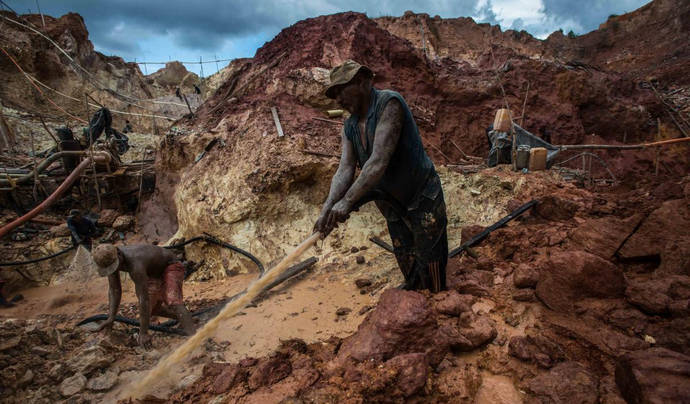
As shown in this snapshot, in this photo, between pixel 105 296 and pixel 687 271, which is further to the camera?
pixel 105 296

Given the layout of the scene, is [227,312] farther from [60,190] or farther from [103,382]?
[60,190]

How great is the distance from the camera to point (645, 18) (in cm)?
1986

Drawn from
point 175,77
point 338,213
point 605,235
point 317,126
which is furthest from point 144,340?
point 175,77

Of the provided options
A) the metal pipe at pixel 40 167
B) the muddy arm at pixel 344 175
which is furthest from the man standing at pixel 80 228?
the muddy arm at pixel 344 175

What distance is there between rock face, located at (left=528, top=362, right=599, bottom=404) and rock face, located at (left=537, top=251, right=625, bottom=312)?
57 centimetres

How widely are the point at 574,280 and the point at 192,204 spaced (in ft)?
20.3

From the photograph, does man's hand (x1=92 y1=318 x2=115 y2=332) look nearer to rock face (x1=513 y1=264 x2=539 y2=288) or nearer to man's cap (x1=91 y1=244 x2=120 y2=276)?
man's cap (x1=91 y1=244 x2=120 y2=276)

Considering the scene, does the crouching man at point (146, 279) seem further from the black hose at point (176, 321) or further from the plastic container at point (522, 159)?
the plastic container at point (522, 159)

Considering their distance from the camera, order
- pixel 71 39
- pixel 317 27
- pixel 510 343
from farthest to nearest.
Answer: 1. pixel 71 39
2. pixel 317 27
3. pixel 510 343

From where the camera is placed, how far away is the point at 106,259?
2.97 metres

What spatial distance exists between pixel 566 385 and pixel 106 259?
12.5ft

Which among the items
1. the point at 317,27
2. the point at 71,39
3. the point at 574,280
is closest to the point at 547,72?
the point at 317,27

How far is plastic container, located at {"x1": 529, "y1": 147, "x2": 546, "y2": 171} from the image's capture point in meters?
5.21

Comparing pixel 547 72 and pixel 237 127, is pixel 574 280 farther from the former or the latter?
pixel 547 72
